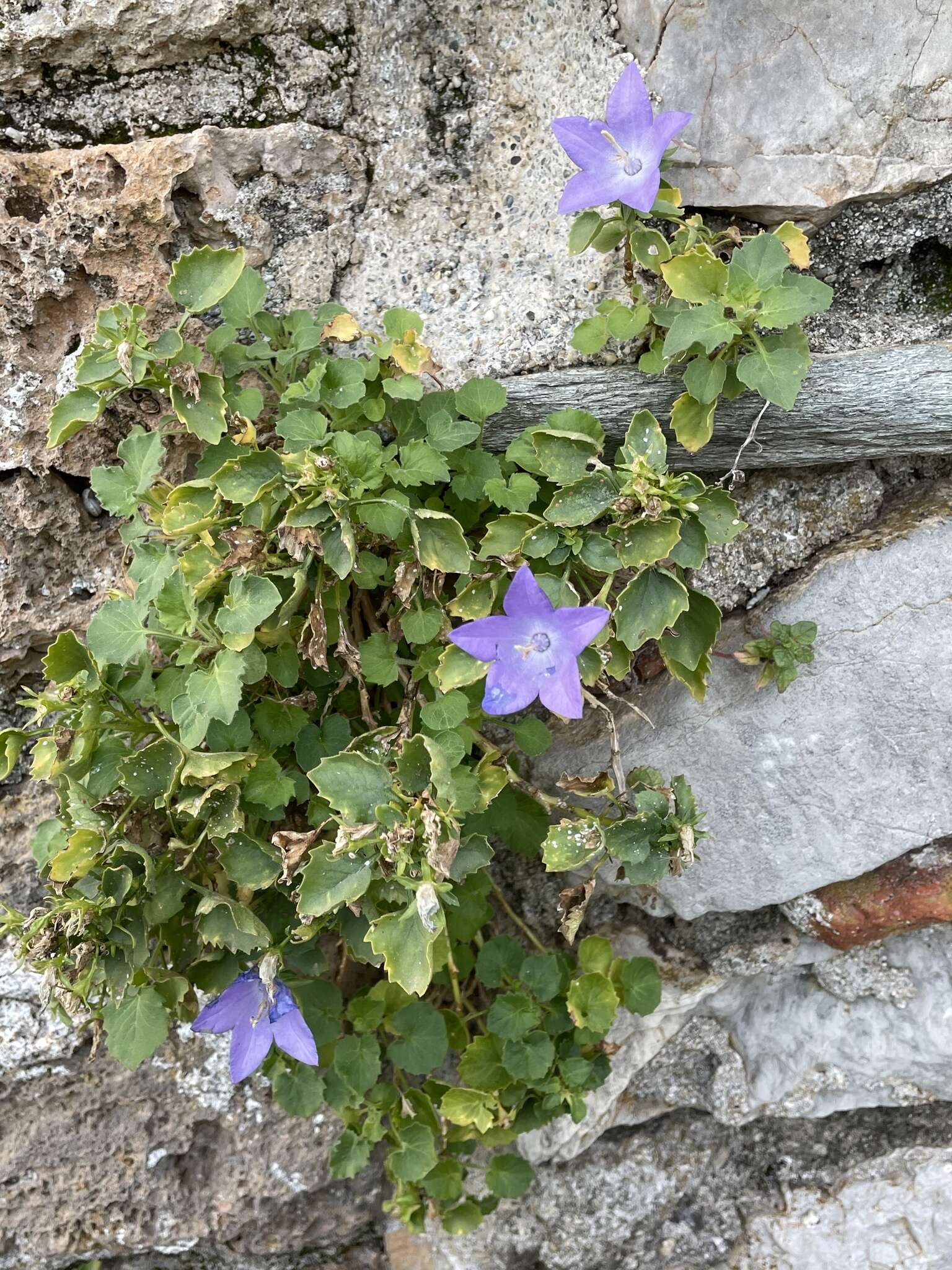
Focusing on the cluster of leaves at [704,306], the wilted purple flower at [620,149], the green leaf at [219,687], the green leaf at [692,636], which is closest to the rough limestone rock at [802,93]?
the cluster of leaves at [704,306]

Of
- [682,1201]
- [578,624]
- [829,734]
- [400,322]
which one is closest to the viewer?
[578,624]

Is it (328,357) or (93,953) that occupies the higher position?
(328,357)

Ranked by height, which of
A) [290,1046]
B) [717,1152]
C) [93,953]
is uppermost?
[93,953]

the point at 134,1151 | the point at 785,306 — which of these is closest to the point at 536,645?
the point at 785,306

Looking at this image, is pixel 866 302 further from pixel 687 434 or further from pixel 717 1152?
pixel 717 1152

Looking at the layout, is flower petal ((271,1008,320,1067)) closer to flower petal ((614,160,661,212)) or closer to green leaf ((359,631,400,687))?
green leaf ((359,631,400,687))

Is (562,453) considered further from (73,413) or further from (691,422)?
(73,413)

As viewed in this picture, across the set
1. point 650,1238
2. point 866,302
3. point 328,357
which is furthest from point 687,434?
point 650,1238
